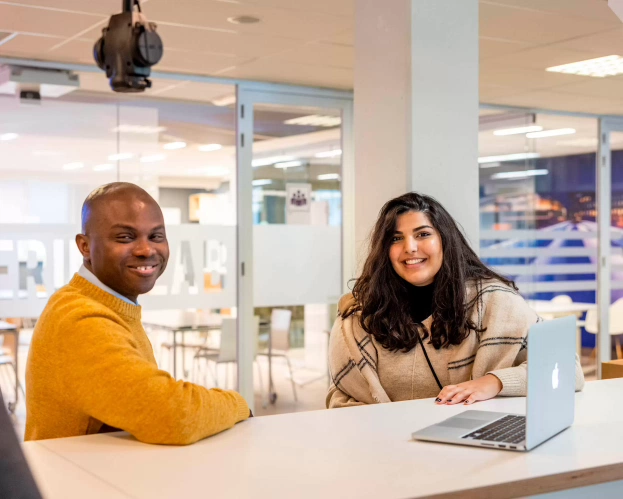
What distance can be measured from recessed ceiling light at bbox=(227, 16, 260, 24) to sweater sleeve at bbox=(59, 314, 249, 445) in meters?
2.73

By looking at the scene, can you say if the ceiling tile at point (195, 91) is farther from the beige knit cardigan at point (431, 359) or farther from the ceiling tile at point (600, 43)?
the beige knit cardigan at point (431, 359)

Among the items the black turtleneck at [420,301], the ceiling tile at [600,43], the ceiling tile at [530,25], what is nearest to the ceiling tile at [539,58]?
the ceiling tile at [600,43]

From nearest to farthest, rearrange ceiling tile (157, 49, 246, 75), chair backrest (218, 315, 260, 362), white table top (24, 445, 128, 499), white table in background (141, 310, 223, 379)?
white table top (24, 445, 128, 499) → ceiling tile (157, 49, 246, 75) → white table in background (141, 310, 223, 379) → chair backrest (218, 315, 260, 362)

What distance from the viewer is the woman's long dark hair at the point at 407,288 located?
284cm

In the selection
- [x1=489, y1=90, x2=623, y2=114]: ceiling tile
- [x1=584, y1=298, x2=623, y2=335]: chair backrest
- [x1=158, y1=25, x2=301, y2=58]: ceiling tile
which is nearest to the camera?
[x1=158, y1=25, x2=301, y2=58]: ceiling tile

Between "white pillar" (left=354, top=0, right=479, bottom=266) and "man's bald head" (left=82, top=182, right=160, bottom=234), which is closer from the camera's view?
"man's bald head" (left=82, top=182, right=160, bottom=234)

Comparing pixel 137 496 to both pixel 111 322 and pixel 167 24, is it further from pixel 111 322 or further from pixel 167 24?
pixel 167 24

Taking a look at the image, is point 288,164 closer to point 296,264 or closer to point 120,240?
point 296,264

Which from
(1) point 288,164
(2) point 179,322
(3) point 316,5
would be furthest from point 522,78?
(2) point 179,322

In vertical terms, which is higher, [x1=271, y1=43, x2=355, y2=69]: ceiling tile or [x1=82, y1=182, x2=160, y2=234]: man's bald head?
[x1=271, y1=43, x2=355, y2=69]: ceiling tile

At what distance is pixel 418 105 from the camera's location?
130 inches

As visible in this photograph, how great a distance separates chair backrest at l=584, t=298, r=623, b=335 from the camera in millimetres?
7770

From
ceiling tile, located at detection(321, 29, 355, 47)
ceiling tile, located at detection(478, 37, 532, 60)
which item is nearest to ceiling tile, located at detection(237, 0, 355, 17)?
ceiling tile, located at detection(321, 29, 355, 47)

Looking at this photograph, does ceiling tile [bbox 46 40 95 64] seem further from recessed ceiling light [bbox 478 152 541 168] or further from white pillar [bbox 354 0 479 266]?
recessed ceiling light [bbox 478 152 541 168]
